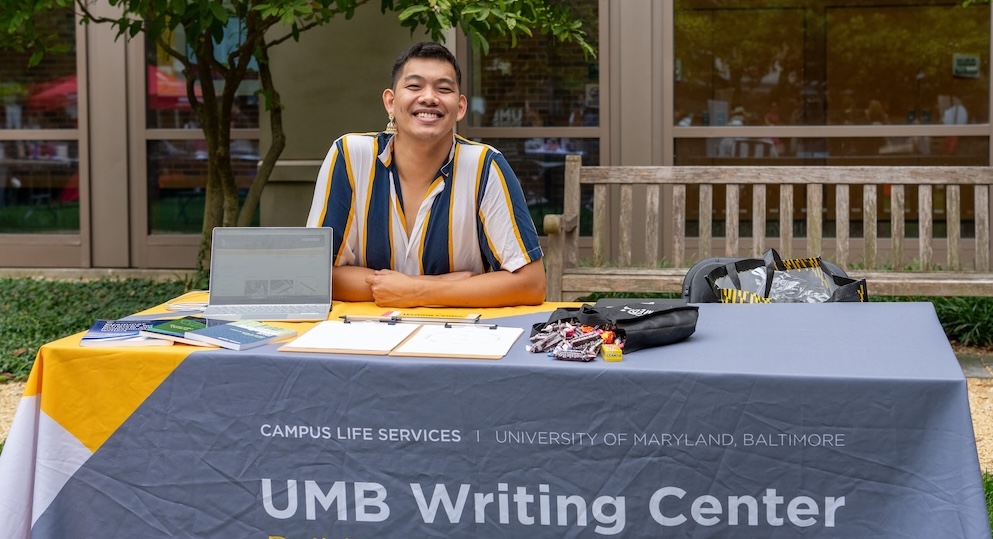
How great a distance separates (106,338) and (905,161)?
6503 millimetres

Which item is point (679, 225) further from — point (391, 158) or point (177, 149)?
point (177, 149)

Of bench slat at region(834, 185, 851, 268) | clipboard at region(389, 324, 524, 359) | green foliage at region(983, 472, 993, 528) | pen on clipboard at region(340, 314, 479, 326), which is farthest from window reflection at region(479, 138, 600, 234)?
clipboard at region(389, 324, 524, 359)

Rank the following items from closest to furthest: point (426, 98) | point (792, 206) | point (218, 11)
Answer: point (426, 98) < point (218, 11) < point (792, 206)

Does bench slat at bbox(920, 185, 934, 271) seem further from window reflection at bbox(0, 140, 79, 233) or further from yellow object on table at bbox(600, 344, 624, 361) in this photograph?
window reflection at bbox(0, 140, 79, 233)

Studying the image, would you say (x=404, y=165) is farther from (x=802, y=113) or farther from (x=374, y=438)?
(x=802, y=113)

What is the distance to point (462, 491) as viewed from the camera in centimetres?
242

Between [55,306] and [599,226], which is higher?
[599,226]

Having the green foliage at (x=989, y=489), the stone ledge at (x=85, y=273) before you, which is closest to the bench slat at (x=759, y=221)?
the green foliage at (x=989, y=489)

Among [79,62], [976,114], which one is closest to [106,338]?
[79,62]

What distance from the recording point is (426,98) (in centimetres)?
334

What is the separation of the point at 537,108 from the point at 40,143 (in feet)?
12.7

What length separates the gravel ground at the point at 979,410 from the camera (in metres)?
4.43

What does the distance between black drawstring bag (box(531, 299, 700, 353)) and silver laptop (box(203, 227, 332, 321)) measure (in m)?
0.75

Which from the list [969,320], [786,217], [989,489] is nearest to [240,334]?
[989,489]
